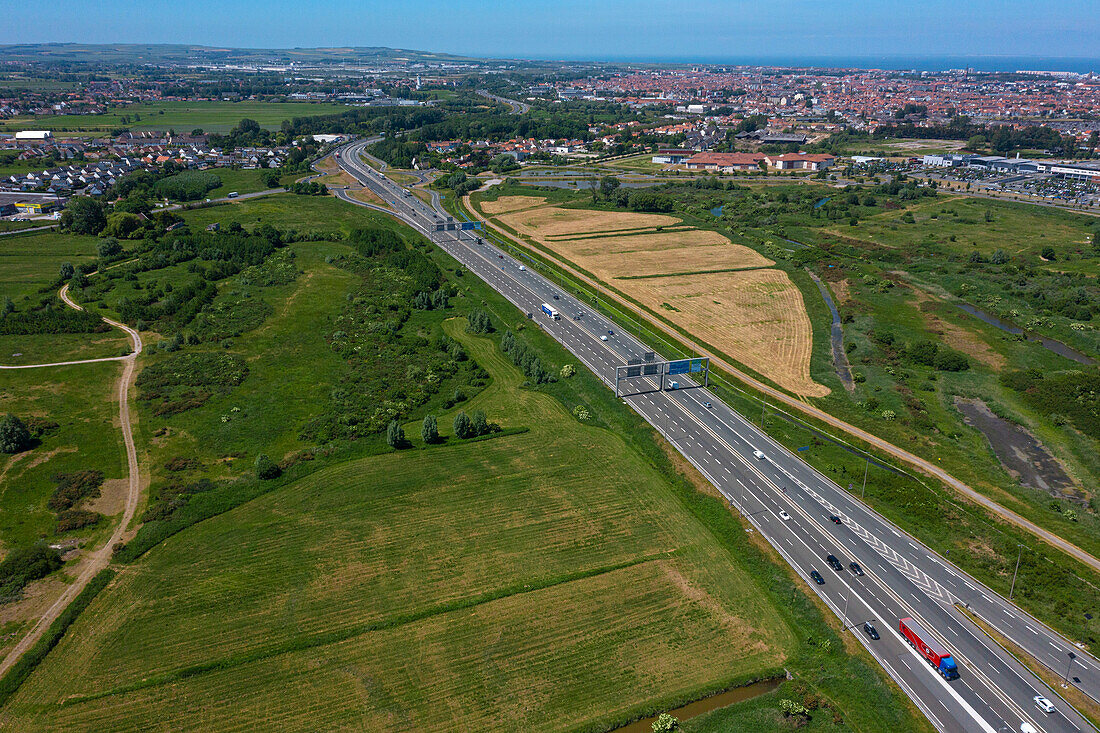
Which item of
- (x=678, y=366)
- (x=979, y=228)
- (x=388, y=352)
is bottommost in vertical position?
(x=388, y=352)

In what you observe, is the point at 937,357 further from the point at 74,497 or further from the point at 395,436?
the point at 74,497

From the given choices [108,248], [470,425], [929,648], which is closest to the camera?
[929,648]

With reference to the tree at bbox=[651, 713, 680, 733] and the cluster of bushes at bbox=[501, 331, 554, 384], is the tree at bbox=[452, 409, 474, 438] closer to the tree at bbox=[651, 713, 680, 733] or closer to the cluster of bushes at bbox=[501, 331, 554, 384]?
the cluster of bushes at bbox=[501, 331, 554, 384]

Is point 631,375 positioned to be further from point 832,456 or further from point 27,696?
point 27,696

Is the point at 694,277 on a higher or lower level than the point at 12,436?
higher

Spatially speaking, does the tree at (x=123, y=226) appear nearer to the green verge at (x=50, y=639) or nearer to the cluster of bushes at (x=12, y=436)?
the cluster of bushes at (x=12, y=436)

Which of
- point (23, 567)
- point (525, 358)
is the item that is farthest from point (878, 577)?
point (23, 567)

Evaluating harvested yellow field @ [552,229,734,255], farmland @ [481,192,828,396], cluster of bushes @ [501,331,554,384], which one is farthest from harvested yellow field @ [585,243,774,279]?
cluster of bushes @ [501,331,554,384]
